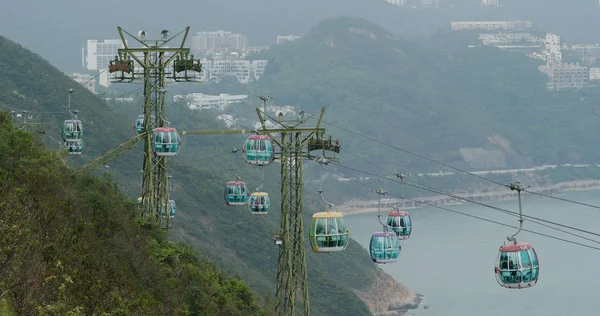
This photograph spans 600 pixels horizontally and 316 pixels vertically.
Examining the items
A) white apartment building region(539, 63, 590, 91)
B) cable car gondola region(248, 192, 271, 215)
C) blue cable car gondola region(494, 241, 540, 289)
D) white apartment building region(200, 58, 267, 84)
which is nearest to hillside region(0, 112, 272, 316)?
cable car gondola region(248, 192, 271, 215)

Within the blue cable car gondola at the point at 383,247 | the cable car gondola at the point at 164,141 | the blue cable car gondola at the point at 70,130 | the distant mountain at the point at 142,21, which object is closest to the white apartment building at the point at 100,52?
the distant mountain at the point at 142,21

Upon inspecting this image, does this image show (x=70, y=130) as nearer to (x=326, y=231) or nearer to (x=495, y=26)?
(x=326, y=231)

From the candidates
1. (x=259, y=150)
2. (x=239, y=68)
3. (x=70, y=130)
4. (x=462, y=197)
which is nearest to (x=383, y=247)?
(x=259, y=150)

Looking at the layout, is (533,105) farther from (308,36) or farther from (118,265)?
(118,265)

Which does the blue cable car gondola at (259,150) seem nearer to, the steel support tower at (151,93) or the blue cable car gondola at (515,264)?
the steel support tower at (151,93)

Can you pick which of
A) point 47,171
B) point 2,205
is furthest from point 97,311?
point 47,171
